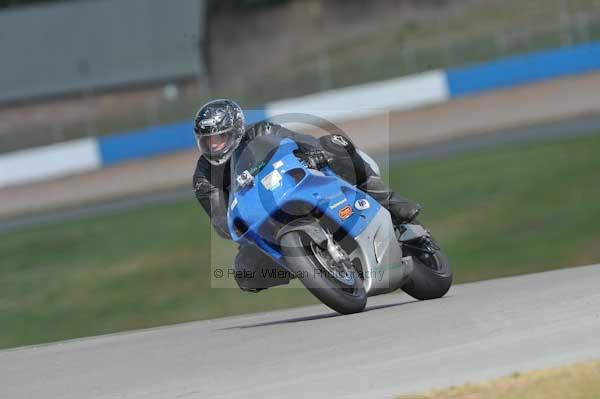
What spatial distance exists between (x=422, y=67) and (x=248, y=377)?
69.1 ft

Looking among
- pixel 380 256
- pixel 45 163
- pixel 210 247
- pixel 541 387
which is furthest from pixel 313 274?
pixel 45 163

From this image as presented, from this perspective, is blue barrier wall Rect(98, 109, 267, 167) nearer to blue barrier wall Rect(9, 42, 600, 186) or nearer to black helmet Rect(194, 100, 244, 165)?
blue barrier wall Rect(9, 42, 600, 186)

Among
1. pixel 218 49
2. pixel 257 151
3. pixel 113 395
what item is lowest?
pixel 218 49

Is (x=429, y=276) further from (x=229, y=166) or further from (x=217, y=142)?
(x=217, y=142)

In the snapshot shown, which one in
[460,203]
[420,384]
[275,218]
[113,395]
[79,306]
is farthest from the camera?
[460,203]

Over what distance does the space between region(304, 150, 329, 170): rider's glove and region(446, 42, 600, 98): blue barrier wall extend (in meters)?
17.7

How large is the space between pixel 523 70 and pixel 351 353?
1977cm

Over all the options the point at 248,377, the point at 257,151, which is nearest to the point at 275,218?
the point at 257,151

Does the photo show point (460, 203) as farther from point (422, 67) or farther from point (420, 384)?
point (420, 384)

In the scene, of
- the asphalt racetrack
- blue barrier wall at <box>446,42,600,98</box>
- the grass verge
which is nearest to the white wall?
the grass verge

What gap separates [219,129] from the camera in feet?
23.5

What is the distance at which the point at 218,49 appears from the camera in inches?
1695

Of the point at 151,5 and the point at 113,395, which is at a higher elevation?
the point at 113,395

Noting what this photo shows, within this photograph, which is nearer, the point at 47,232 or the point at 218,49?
the point at 47,232
